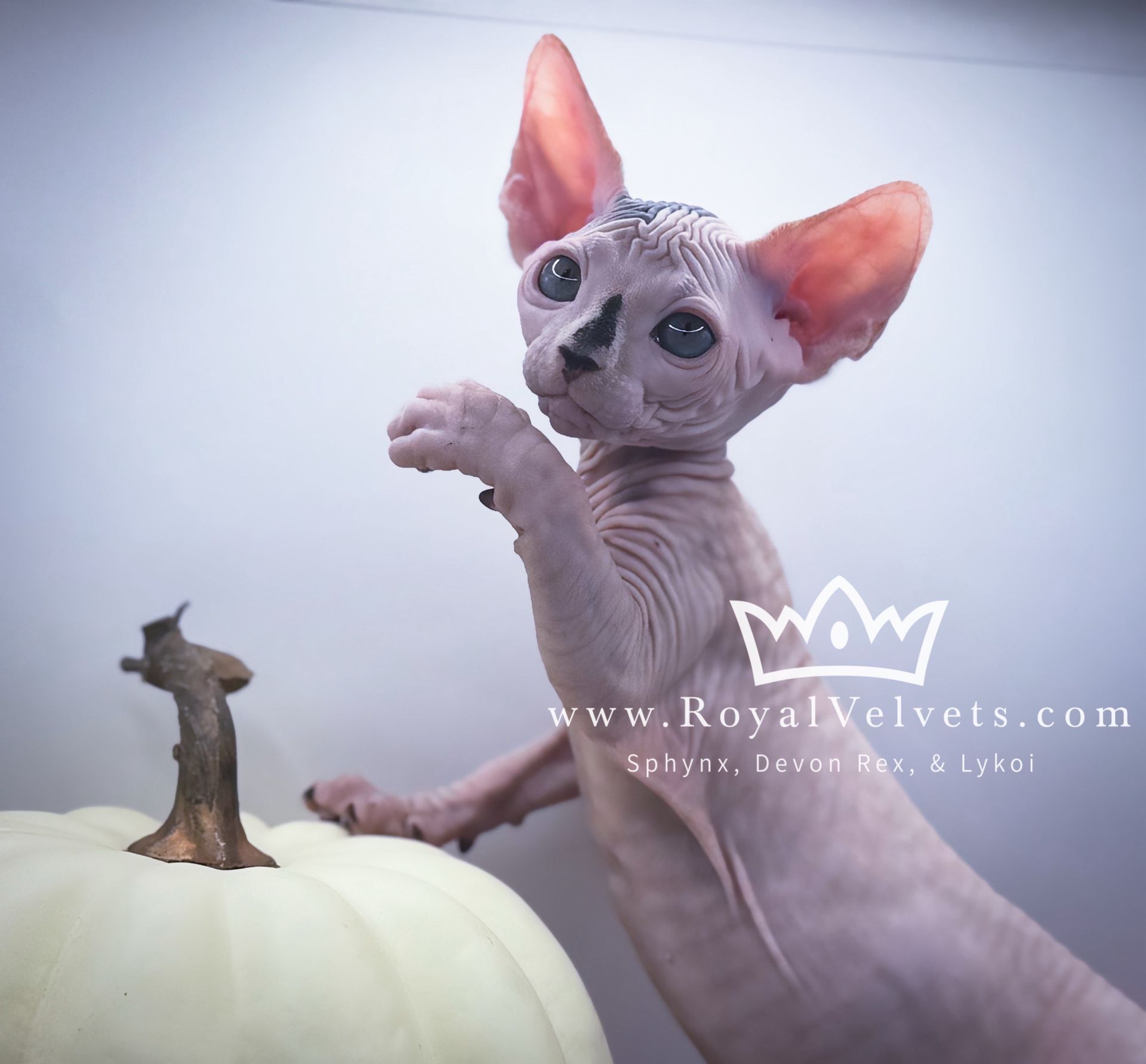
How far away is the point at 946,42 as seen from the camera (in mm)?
1107

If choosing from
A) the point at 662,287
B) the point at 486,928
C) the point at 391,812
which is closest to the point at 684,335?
the point at 662,287

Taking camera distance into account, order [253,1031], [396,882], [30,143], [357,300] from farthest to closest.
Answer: [357,300] < [30,143] < [396,882] < [253,1031]

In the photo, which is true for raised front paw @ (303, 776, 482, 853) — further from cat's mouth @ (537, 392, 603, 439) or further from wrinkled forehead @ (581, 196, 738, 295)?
wrinkled forehead @ (581, 196, 738, 295)

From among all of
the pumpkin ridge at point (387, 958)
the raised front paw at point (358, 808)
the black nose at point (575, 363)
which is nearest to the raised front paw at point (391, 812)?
the raised front paw at point (358, 808)

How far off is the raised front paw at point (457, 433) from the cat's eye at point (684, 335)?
13 centimetres

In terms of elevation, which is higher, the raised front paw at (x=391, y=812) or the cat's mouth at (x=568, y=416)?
the cat's mouth at (x=568, y=416)

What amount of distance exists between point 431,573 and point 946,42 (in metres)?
0.80

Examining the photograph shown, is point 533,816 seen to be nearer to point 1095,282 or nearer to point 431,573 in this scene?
point 431,573

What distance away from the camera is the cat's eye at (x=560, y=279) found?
2.68 feet

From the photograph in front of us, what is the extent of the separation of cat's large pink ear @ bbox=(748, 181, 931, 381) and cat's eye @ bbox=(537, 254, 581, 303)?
15cm

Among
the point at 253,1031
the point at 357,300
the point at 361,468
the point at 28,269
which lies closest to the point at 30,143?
the point at 28,269

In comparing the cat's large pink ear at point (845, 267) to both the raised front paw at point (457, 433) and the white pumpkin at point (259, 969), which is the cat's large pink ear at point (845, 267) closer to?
the raised front paw at point (457, 433)

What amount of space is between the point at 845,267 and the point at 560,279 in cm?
24

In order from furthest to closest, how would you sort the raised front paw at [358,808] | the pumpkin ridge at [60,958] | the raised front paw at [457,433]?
the raised front paw at [358,808] → the raised front paw at [457,433] → the pumpkin ridge at [60,958]
